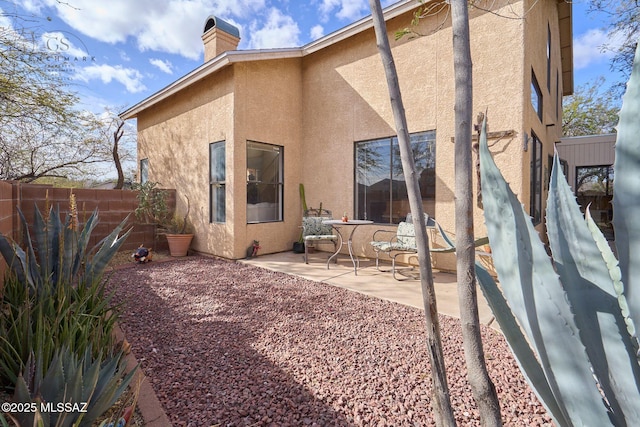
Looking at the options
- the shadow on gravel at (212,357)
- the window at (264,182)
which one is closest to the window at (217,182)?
the window at (264,182)

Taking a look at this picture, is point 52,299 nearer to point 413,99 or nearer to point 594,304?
point 594,304

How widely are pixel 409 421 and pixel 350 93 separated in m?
6.13

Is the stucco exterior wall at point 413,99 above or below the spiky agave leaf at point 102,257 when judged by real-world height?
above

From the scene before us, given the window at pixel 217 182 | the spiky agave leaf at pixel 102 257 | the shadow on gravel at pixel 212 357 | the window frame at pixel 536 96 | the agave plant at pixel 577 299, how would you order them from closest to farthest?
Answer: the agave plant at pixel 577 299 → the shadow on gravel at pixel 212 357 → the spiky agave leaf at pixel 102 257 → the window frame at pixel 536 96 → the window at pixel 217 182

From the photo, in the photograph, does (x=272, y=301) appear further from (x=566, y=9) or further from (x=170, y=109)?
(x=566, y=9)

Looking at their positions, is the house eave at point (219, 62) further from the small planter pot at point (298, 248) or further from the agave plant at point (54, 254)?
the agave plant at point (54, 254)

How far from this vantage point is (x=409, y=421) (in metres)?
1.71

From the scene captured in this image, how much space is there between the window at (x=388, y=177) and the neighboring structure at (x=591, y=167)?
230 inches

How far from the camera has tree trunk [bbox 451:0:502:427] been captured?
3.31 ft

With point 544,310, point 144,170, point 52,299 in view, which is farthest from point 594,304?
point 144,170

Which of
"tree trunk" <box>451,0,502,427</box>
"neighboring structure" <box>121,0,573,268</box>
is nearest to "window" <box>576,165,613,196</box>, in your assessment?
"neighboring structure" <box>121,0,573,268</box>

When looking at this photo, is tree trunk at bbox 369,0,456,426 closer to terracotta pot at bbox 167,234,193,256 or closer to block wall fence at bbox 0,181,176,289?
block wall fence at bbox 0,181,176,289

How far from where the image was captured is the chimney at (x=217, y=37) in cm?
740

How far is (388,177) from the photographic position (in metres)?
6.02
